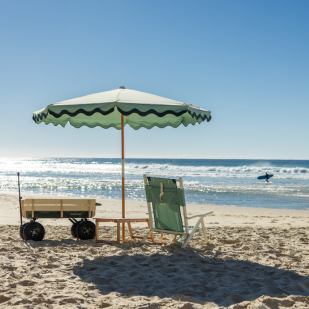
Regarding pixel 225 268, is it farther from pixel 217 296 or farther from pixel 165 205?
pixel 165 205

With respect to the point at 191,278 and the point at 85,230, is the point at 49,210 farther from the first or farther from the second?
the point at 191,278

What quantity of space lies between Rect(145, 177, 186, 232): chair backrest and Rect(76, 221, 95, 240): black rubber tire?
1.23m

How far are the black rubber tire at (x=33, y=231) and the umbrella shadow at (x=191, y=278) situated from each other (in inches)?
62.5

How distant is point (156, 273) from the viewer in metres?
3.67

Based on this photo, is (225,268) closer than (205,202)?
Yes

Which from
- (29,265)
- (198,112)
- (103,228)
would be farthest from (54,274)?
(103,228)

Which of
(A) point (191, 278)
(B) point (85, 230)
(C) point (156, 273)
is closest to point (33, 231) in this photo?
(B) point (85, 230)

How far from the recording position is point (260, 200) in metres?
14.4

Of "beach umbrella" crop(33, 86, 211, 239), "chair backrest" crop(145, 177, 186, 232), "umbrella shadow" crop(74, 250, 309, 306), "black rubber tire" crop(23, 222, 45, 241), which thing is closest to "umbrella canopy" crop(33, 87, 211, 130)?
"beach umbrella" crop(33, 86, 211, 239)

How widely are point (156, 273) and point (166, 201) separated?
1271mm

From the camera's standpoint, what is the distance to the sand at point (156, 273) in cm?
285

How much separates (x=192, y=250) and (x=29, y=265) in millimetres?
2105

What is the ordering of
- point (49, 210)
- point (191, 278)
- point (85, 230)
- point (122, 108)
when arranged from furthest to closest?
point (85, 230), point (49, 210), point (122, 108), point (191, 278)

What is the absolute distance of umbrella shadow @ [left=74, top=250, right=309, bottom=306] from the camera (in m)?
3.05
